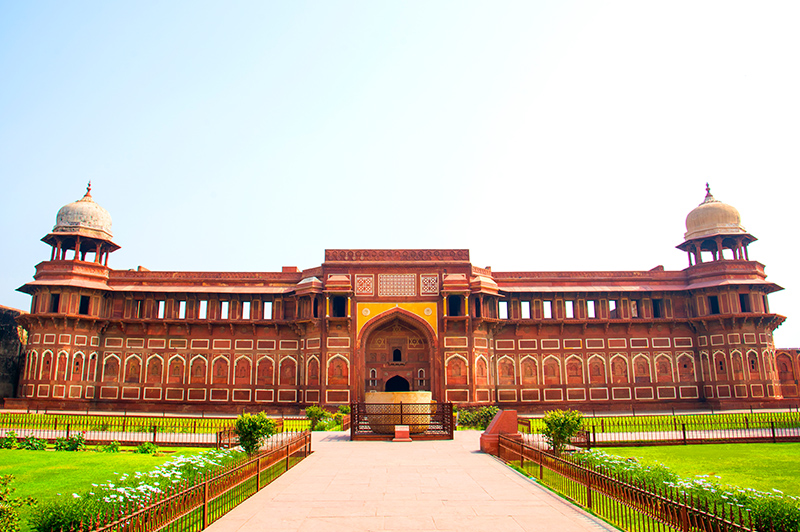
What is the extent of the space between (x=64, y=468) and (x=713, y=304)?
33.3m

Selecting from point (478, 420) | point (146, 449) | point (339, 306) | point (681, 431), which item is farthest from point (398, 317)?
point (146, 449)

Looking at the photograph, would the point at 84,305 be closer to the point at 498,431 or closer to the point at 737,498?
the point at 498,431


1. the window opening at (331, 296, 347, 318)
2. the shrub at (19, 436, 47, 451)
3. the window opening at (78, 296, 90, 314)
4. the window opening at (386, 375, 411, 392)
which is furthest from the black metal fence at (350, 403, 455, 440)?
the window opening at (78, 296, 90, 314)

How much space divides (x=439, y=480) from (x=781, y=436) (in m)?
13.2

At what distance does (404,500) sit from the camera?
8641mm

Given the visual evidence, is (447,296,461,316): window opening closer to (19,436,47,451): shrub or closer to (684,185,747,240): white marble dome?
(684,185,747,240): white marble dome

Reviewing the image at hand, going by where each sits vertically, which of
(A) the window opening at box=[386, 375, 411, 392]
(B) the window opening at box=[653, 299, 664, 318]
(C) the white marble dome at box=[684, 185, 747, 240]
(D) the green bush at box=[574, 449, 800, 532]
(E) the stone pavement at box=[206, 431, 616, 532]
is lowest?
(E) the stone pavement at box=[206, 431, 616, 532]

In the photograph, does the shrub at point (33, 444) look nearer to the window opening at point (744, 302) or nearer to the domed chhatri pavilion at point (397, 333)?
the domed chhatri pavilion at point (397, 333)

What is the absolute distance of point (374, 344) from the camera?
31984 mm

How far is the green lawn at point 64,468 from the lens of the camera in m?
9.62

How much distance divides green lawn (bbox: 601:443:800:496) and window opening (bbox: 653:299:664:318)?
17.5 meters

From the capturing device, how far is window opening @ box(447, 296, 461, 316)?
106 feet

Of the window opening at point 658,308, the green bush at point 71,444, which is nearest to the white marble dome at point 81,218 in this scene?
the green bush at point 71,444

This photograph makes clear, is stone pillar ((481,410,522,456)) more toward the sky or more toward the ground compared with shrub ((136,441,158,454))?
more toward the sky
